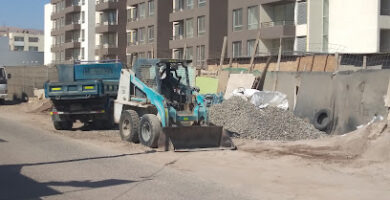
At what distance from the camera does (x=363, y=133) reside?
45.6 ft

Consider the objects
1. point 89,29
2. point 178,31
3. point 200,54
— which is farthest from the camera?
point 89,29

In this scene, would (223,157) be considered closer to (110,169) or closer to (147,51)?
(110,169)

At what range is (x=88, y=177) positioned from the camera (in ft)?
33.8

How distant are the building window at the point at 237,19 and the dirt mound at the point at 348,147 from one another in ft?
93.9

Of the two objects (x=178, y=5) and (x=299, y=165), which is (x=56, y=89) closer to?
(x=299, y=165)

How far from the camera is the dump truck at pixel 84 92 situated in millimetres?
18281

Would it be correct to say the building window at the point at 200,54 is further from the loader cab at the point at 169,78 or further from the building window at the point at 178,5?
the loader cab at the point at 169,78

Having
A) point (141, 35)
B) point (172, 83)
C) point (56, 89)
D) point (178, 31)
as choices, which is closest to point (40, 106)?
point (56, 89)

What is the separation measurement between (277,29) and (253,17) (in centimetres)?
343

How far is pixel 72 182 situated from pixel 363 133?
26.4 feet

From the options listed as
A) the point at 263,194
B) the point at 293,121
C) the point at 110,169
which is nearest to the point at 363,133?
the point at 293,121

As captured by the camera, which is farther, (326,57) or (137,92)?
(326,57)

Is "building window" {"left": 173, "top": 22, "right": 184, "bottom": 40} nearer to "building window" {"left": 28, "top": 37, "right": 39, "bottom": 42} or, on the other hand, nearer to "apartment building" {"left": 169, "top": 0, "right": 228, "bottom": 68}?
"apartment building" {"left": 169, "top": 0, "right": 228, "bottom": 68}

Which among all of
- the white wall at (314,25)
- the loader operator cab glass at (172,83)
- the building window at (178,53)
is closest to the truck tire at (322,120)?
the loader operator cab glass at (172,83)
